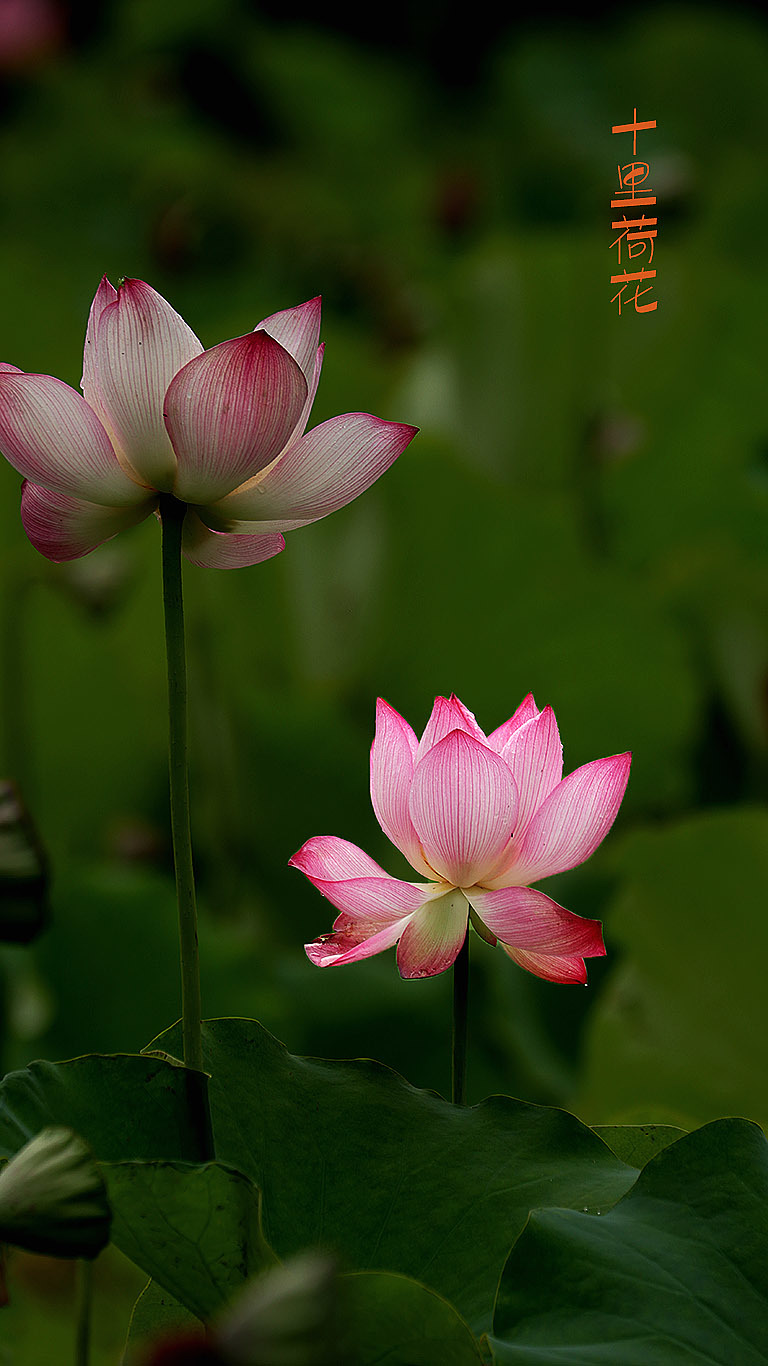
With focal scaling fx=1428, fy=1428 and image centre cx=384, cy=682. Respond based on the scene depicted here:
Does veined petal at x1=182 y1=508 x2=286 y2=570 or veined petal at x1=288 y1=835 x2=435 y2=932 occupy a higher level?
veined petal at x1=182 y1=508 x2=286 y2=570

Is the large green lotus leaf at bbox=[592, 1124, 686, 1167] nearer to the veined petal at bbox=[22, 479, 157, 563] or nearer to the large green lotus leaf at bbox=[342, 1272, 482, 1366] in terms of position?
the large green lotus leaf at bbox=[342, 1272, 482, 1366]

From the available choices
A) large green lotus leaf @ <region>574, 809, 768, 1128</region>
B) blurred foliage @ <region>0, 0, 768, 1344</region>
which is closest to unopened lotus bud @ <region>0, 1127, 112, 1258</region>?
blurred foliage @ <region>0, 0, 768, 1344</region>

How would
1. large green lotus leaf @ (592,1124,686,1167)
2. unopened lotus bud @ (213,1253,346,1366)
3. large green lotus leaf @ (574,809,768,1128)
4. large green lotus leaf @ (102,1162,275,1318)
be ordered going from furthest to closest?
1. large green lotus leaf @ (574,809,768,1128)
2. large green lotus leaf @ (592,1124,686,1167)
3. large green lotus leaf @ (102,1162,275,1318)
4. unopened lotus bud @ (213,1253,346,1366)

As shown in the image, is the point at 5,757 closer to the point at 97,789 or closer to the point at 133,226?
the point at 97,789

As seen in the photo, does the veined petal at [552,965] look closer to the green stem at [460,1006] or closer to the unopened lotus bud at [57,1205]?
the green stem at [460,1006]

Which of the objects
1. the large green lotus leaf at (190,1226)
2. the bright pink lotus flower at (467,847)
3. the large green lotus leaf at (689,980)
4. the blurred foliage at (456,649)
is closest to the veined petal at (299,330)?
the bright pink lotus flower at (467,847)

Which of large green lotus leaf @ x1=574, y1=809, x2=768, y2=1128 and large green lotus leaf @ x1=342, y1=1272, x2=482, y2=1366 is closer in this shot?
large green lotus leaf @ x1=342, y1=1272, x2=482, y2=1366

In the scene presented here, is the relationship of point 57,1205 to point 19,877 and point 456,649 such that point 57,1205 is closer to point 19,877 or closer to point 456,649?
point 19,877
